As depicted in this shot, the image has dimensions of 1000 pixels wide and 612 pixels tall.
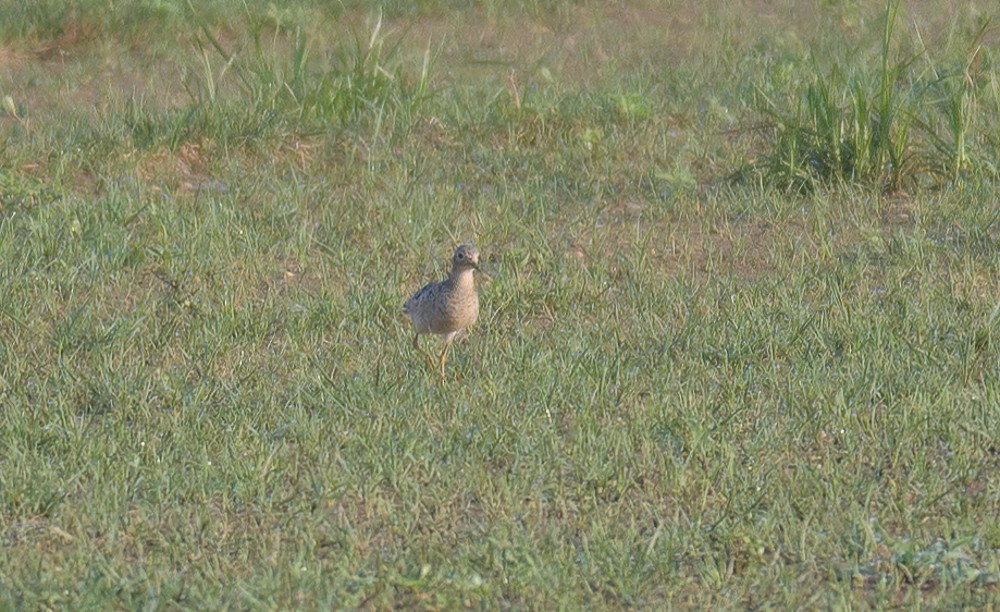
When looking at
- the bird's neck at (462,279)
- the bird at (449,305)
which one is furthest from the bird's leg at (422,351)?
the bird's neck at (462,279)

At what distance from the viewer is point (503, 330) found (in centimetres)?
768

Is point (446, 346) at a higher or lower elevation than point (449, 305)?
lower

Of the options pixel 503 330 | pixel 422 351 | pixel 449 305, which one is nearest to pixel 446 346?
pixel 422 351

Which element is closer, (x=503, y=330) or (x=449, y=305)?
(x=449, y=305)

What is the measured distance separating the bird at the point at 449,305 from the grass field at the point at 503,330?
17 centimetres

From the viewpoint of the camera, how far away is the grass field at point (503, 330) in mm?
5031

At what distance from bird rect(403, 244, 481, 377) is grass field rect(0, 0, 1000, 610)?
6.7 inches

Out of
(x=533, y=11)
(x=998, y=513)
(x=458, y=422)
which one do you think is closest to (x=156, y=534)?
(x=458, y=422)

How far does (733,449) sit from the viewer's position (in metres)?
5.79

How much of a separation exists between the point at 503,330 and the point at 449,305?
717 millimetres

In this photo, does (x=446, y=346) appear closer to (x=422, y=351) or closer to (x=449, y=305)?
(x=422, y=351)

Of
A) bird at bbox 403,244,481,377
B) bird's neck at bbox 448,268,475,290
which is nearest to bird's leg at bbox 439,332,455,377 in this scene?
bird at bbox 403,244,481,377

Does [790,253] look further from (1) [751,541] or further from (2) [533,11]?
(2) [533,11]

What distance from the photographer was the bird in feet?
23.0
